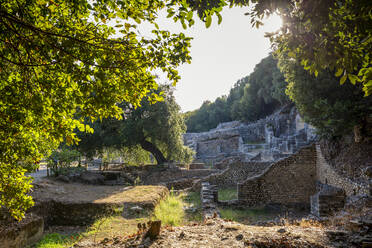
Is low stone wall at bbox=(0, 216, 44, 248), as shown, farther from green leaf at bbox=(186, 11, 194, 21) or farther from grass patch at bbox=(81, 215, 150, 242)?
green leaf at bbox=(186, 11, 194, 21)

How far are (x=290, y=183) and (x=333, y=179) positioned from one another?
237 centimetres

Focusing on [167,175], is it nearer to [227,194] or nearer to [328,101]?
[227,194]

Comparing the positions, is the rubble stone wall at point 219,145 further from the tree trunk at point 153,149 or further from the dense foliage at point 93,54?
the dense foliage at point 93,54

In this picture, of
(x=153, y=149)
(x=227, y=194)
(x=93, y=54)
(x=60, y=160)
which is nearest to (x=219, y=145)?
(x=153, y=149)

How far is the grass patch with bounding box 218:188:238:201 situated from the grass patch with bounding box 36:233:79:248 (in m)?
8.76

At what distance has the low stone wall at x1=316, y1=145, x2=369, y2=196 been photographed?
805cm

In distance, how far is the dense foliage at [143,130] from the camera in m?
18.3

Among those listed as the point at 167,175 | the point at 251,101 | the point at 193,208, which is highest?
the point at 251,101

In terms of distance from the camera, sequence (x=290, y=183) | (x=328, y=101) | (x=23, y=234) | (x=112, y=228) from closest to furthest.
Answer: (x=23, y=234), (x=112, y=228), (x=328, y=101), (x=290, y=183)

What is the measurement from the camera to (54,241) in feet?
21.9

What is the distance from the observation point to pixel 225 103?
188ft

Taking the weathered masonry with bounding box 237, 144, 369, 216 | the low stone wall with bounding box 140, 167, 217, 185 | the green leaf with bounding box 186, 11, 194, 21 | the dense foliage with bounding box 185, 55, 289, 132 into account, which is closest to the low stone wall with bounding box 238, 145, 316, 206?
the weathered masonry with bounding box 237, 144, 369, 216

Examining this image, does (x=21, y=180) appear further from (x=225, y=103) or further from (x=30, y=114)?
(x=225, y=103)

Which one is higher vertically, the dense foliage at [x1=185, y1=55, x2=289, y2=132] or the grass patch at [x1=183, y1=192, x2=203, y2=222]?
the dense foliage at [x1=185, y1=55, x2=289, y2=132]
